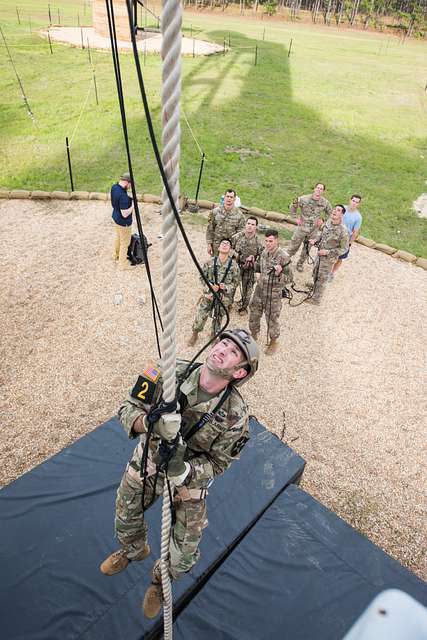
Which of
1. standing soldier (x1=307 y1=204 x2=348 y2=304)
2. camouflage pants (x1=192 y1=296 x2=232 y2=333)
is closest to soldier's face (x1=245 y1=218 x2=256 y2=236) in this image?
camouflage pants (x1=192 y1=296 x2=232 y2=333)

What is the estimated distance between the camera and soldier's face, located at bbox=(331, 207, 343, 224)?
8027 mm

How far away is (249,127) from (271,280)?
14.7 metres

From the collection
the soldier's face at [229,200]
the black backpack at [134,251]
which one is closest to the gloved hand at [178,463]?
the soldier's face at [229,200]

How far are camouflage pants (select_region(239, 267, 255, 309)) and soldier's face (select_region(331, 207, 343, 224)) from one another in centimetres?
195

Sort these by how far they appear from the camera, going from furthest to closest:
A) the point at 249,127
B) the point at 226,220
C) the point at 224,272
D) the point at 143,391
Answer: the point at 249,127
the point at 226,220
the point at 224,272
the point at 143,391

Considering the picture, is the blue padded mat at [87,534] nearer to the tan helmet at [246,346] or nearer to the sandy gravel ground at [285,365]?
the sandy gravel ground at [285,365]

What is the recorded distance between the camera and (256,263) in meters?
7.64

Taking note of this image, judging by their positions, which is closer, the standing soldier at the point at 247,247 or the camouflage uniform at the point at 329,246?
the standing soldier at the point at 247,247

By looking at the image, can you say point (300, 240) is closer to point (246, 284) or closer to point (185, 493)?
A: point (246, 284)

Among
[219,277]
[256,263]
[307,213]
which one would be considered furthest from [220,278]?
[307,213]

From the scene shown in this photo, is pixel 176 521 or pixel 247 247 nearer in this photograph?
pixel 176 521

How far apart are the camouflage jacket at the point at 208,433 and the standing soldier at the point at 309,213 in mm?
6886

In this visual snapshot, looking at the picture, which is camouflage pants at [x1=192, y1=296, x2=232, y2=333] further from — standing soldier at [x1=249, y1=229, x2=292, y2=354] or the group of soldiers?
standing soldier at [x1=249, y1=229, x2=292, y2=354]

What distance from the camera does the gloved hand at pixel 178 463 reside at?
2424 mm
